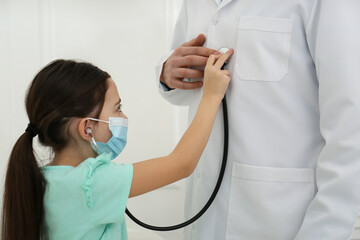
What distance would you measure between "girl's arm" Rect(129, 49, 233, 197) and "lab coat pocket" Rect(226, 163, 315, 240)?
5.3 inches

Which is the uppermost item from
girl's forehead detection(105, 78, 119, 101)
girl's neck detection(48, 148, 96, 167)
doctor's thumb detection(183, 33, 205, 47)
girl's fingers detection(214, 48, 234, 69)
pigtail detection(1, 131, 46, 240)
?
doctor's thumb detection(183, 33, 205, 47)

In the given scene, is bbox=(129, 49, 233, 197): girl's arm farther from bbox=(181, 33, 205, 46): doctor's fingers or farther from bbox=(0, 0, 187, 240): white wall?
bbox=(0, 0, 187, 240): white wall

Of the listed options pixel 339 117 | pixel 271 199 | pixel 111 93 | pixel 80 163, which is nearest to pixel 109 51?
pixel 111 93

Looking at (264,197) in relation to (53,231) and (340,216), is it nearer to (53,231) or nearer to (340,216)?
(340,216)

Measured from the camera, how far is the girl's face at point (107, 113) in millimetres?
1113

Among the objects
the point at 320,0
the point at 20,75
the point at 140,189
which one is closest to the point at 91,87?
the point at 140,189

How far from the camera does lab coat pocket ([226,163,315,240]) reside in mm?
982

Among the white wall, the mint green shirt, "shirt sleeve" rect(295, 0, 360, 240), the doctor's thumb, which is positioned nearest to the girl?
the mint green shirt

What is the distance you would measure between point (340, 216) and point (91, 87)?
751 millimetres

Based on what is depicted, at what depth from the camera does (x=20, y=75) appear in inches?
101

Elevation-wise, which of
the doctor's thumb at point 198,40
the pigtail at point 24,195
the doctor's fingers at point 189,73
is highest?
the doctor's thumb at point 198,40

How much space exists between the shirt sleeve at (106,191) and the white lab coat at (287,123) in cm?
28

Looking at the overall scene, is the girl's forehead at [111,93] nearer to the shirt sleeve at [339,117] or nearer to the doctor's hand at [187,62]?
the doctor's hand at [187,62]

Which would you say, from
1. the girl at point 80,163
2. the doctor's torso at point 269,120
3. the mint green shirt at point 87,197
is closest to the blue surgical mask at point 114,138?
the girl at point 80,163
